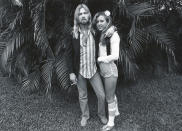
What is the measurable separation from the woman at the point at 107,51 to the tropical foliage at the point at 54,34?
0.77m

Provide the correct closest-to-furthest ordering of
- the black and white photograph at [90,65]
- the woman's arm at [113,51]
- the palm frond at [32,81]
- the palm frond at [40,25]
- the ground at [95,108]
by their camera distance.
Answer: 1. the woman's arm at [113,51]
2. the black and white photograph at [90,65]
3. the ground at [95,108]
4. the palm frond at [40,25]
5. the palm frond at [32,81]

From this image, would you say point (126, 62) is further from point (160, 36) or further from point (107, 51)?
point (107, 51)

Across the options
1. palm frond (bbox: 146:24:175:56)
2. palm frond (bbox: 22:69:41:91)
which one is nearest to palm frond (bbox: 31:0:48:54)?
palm frond (bbox: 22:69:41:91)

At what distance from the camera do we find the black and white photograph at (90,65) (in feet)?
13.3

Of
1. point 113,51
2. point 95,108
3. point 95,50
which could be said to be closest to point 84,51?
point 95,50

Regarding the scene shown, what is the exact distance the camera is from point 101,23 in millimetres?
3887

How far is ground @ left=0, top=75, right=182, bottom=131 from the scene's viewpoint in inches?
177

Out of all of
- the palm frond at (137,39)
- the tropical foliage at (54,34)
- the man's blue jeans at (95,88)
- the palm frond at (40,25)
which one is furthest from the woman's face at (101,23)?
the palm frond at (40,25)

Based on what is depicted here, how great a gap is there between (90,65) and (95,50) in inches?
8.3

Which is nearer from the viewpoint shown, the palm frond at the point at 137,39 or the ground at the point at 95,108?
the ground at the point at 95,108

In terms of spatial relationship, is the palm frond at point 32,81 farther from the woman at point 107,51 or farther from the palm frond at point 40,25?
the woman at point 107,51

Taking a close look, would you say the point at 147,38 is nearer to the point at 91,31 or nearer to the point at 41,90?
the point at 91,31

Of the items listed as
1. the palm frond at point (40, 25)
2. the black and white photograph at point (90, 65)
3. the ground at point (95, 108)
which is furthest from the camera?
the palm frond at point (40, 25)

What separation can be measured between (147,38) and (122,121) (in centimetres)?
156
